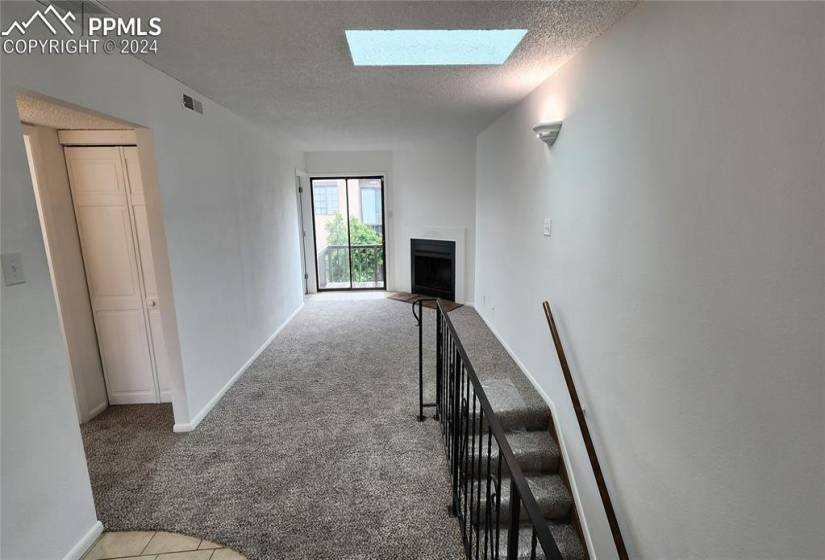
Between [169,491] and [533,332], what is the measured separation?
2751 mm

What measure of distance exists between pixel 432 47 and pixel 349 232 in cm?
467

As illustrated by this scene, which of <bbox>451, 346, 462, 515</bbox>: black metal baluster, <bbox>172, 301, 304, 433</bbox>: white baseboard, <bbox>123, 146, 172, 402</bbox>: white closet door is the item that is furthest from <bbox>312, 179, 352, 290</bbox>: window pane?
<bbox>451, 346, 462, 515</bbox>: black metal baluster

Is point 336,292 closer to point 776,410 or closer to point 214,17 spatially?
point 214,17

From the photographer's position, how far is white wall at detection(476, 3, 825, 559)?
100cm

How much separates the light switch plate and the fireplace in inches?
192

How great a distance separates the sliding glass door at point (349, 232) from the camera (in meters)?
6.59

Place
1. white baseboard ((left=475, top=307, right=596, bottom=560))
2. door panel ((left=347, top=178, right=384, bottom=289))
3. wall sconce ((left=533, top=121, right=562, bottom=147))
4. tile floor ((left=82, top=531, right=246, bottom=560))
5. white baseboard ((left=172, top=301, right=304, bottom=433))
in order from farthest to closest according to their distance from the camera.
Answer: door panel ((left=347, top=178, right=384, bottom=289)) < white baseboard ((left=172, top=301, right=304, bottom=433)) < wall sconce ((left=533, top=121, right=562, bottom=147)) < white baseboard ((left=475, top=307, right=596, bottom=560)) < tile floor ((left=82, top=531, right=246, bottom=560))

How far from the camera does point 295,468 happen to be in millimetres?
2338

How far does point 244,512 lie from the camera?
2014 mm

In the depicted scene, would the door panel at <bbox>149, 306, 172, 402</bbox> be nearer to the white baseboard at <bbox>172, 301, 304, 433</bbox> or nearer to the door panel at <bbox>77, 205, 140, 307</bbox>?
the door panel at <bbox>77, 205, 140, 307</bbox>

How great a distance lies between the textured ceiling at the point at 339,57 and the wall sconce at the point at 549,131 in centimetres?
36

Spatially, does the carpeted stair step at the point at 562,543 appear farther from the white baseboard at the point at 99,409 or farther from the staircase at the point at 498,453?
the white baseboard at the point at 99,409

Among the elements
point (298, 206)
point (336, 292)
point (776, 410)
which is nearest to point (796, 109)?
point (776, 410)

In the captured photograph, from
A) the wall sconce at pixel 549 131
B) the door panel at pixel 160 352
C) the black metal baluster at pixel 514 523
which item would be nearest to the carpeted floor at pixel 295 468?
the door panel at pixel 160 352
